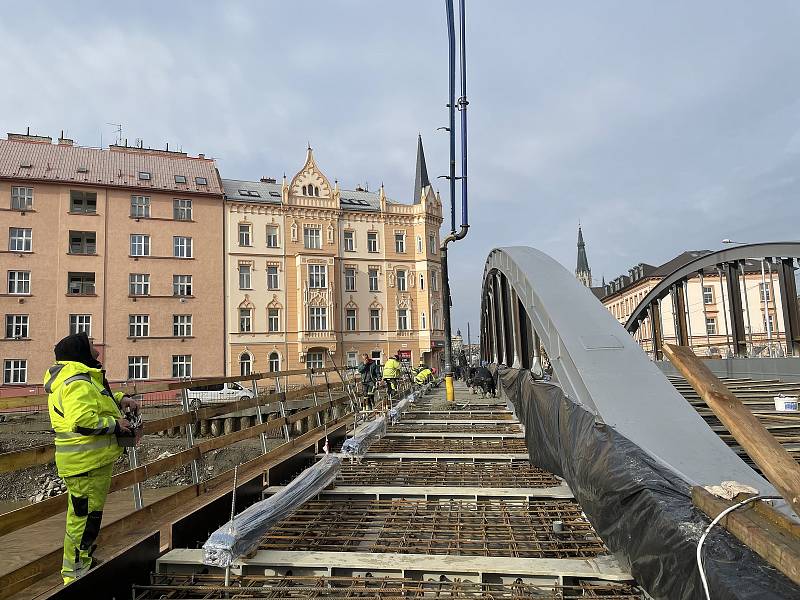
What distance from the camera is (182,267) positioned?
110ft

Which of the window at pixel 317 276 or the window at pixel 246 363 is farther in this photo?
the window at pixel 317 276

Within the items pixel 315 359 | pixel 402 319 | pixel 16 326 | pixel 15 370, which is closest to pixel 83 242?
pixel 16 326

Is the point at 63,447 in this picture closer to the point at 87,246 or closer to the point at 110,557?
the point at 110,557

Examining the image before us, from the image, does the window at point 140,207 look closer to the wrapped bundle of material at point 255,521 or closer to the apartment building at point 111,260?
the apartment building at point 111,260

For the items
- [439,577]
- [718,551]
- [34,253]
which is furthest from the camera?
[34,253]

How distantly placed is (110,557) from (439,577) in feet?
6.07

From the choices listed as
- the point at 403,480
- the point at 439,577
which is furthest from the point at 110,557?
the point at 403,480

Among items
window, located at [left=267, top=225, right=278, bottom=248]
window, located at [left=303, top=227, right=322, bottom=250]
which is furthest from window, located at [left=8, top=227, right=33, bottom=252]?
window, located at [left=303, top=227, right=322, bottom=250]

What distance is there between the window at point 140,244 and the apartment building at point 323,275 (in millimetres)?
4961

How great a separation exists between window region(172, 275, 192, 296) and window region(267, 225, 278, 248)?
225 inches

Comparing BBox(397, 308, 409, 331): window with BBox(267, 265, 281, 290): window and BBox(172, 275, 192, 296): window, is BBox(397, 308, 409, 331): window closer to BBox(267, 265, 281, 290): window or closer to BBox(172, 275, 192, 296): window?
BBox(267, 265, 281, 290): window

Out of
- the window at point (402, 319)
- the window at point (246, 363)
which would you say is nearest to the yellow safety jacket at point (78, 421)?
the window at point (246, 363)

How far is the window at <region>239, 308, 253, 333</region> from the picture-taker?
3412cm

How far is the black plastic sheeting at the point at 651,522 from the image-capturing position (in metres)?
1.84
